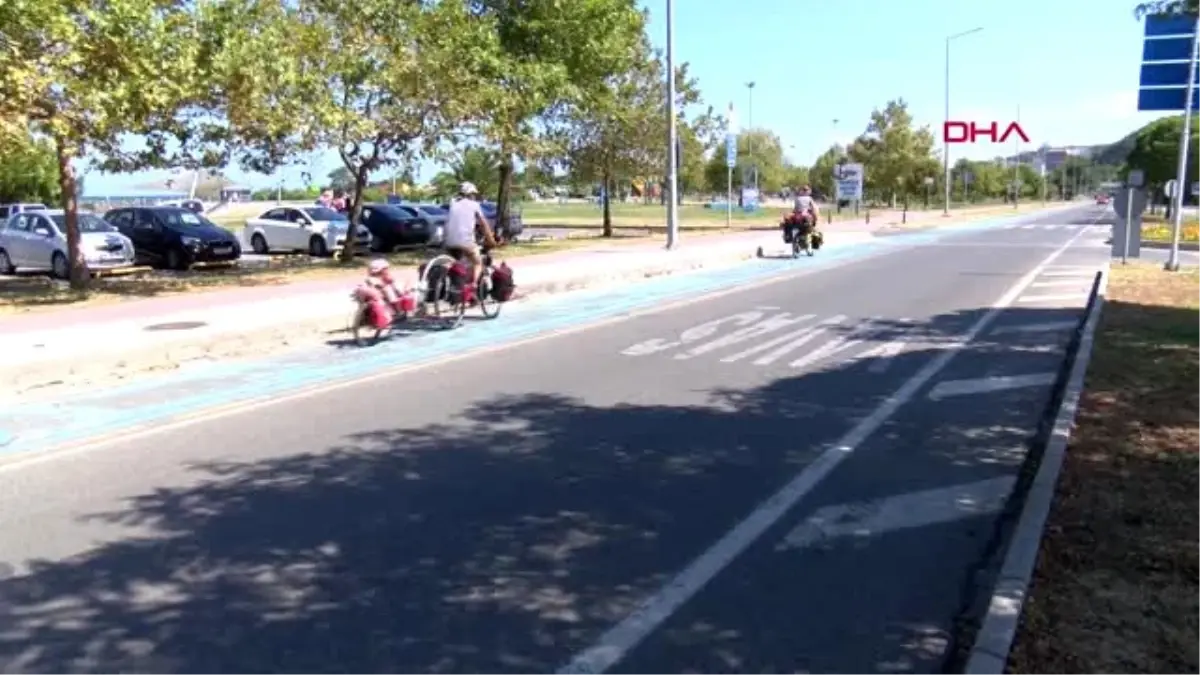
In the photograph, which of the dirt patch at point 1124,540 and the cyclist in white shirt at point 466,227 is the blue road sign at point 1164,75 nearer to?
the dirt patch at point 1124,540

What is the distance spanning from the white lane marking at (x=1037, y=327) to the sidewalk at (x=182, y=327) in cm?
798

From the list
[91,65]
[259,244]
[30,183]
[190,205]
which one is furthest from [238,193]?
[91,65]

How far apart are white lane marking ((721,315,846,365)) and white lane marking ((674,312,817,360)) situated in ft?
1.11

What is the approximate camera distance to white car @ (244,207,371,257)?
31375 mm

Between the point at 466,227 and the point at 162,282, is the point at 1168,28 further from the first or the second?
the point at 162,282

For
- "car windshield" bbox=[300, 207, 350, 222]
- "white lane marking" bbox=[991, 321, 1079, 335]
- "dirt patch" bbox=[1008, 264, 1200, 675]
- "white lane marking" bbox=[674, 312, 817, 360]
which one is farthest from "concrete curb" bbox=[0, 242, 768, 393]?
"car windshield" bbox=[300, 207, 350, 222]

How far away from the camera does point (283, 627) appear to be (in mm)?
4426

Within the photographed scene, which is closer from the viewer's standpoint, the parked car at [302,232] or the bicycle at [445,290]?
the bicycle at [445,290]

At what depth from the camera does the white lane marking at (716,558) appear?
4215 millimetres

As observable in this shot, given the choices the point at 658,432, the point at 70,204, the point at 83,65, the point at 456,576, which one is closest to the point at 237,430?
the point at 658,432

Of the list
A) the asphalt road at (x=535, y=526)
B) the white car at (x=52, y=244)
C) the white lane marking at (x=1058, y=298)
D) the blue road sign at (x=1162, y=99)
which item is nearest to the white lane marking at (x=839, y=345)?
the asphalt road at (x=535, y=526)

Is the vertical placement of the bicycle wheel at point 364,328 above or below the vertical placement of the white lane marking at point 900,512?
above

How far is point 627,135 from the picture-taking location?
40.2m

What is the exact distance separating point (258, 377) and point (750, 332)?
19.7 feet
